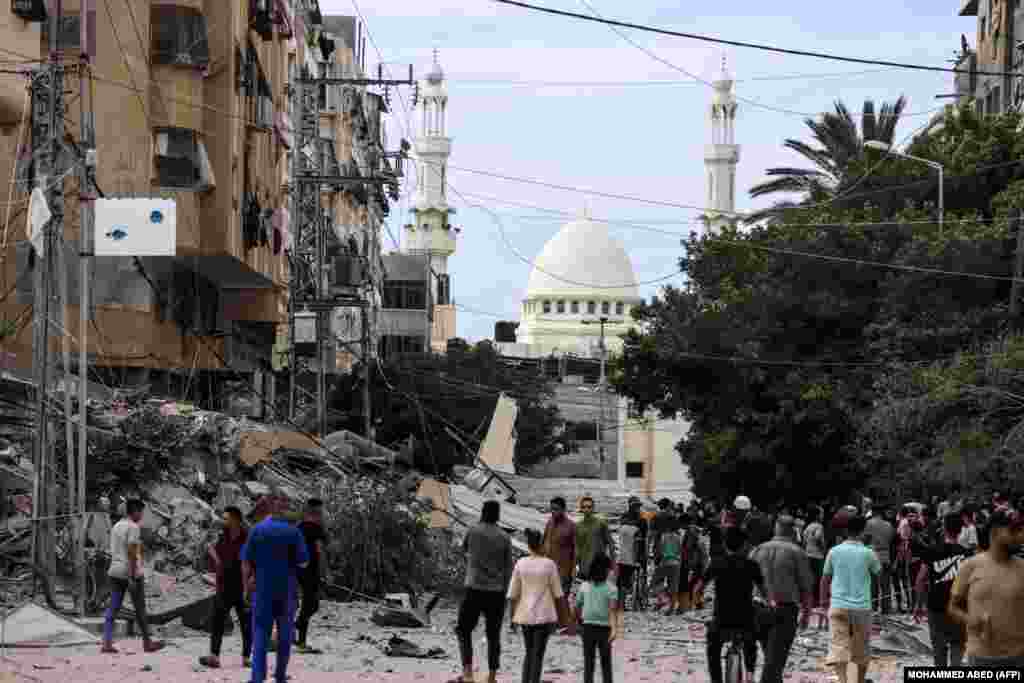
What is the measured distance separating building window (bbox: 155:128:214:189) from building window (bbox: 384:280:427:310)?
5832cm

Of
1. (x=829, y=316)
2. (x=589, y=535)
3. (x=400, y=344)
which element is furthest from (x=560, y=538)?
(x=400, y=344)

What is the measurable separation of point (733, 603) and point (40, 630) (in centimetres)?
599

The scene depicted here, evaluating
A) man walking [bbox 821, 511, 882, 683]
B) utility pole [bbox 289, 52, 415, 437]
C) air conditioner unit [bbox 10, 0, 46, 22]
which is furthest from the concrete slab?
utility pole [bbox 289, 52, 415, 437]

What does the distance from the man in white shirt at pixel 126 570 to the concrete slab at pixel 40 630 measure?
0.62m

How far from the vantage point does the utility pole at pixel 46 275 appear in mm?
18172

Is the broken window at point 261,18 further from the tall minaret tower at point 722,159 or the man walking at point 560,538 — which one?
the tall minaret tower at point 722,159

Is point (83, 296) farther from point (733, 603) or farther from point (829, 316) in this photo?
point (829, 316)

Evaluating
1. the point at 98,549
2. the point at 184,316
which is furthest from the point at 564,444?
the point at 98,549

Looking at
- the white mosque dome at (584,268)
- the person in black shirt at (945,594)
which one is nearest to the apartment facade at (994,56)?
the person in black shirt at (945,594)

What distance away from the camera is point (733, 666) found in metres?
13.1

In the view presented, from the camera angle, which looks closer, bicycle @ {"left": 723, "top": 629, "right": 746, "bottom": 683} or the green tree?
bicycle @ {"left": 723, "top": 629, "right": 746, "bottom": 683}

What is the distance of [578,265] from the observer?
Result: 150750mm

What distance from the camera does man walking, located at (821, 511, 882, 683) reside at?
44.0 feet

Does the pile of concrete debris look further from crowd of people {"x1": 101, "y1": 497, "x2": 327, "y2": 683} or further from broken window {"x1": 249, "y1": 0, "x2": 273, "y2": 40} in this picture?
broken window {"x1": 249, "y1": 0, "x2": 273, "y2": 40}
